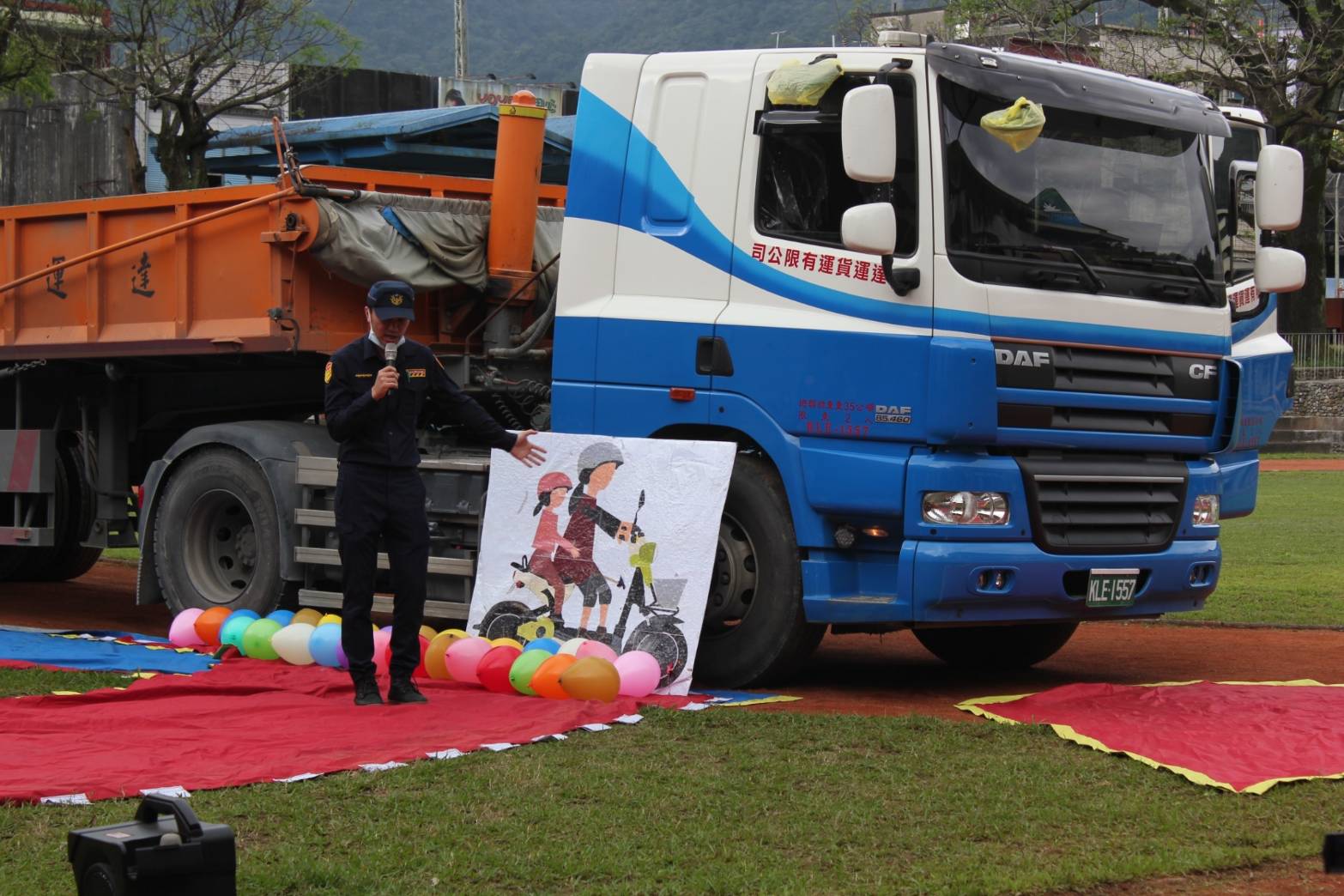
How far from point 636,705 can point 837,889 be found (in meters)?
3.10

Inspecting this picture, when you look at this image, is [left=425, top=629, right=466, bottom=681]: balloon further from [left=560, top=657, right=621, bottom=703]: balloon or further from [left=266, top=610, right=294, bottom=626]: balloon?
[left=266, top=610, right=294, bottom=626]: balloon

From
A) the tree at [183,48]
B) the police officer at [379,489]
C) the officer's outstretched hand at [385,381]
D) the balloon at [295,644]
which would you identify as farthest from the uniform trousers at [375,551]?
the tree at [183,48]

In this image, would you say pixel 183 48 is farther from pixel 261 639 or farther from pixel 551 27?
pixel 551 27

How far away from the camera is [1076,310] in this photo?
877 centimetres

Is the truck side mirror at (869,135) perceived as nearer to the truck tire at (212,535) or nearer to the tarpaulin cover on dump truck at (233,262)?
the tarpaulin cover on dump truck at (233,262)

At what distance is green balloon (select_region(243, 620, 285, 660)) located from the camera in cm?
992

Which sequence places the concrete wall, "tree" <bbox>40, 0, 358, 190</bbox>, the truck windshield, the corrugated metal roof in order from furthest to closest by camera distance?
the concrete wall → "tree" <bbox>40, 0, 358, 190</bbox> → the corrugated metal roof → the truck windshield

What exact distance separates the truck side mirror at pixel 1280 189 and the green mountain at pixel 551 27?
4197 inches

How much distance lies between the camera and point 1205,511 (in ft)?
31.1

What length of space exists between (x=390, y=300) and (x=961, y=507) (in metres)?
2.84

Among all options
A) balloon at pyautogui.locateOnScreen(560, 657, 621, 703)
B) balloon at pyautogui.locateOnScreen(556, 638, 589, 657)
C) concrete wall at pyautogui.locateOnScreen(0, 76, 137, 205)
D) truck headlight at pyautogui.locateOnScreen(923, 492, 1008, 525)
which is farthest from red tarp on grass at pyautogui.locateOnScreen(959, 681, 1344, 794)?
concrete wall at pyautogui.locateOnScreen(0, 76, 137, 205)

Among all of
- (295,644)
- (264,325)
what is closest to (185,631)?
(295,644)

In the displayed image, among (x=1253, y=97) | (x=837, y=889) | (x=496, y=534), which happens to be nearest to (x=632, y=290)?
(x=496, y=534)

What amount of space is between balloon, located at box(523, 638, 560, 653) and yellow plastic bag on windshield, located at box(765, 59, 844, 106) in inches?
115
